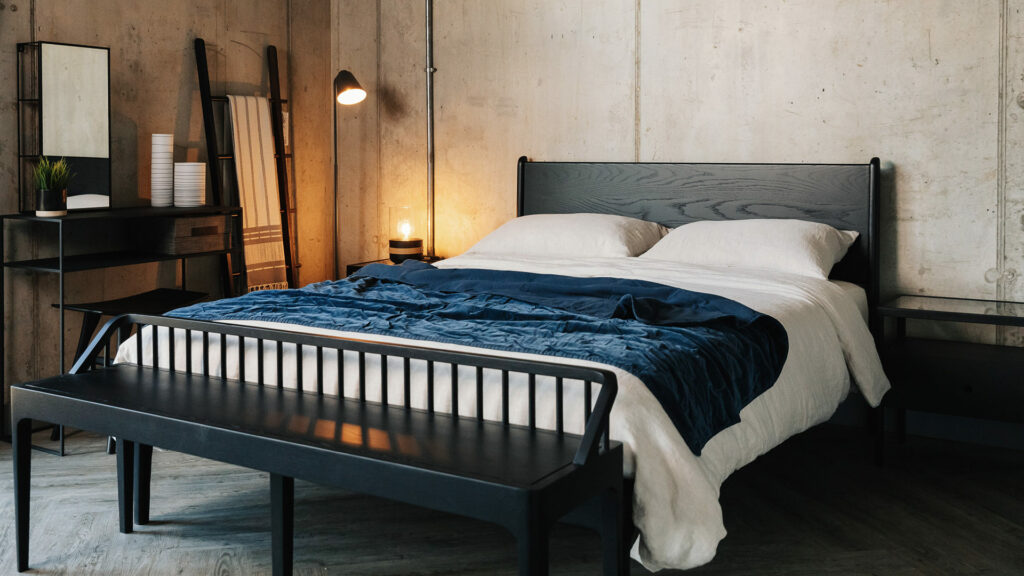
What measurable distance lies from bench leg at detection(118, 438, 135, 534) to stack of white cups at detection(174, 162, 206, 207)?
1779mm

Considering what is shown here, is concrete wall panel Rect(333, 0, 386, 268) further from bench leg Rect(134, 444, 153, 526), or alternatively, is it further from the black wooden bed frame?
bench leg Rect(134, 444, 153, 526)

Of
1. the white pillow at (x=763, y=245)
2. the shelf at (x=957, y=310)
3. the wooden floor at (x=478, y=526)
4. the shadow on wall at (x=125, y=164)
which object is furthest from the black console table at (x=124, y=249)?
the shelf at (x=957, y=310)

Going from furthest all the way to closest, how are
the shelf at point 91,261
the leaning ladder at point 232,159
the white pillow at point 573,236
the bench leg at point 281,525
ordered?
1. the leaning ladder at point 232,159
2. the white pillow at point 573,236
3. the shelf at point 91,261
4. the bench leg at point 281,525

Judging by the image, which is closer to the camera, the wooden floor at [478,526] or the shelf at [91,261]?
the wooden floor at [478,526]

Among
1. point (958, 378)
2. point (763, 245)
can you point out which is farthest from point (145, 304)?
point (958, 378)

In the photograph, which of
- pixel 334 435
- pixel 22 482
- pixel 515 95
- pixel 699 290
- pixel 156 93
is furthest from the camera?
pixel 515 95

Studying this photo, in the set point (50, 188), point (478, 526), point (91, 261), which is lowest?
point (478, 526)

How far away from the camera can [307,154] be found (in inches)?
208

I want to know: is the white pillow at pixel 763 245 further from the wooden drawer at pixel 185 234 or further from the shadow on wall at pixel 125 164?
the shadow on wall at pixel 125 164

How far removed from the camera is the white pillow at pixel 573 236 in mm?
4062

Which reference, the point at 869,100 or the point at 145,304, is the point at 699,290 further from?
the point at 145,304

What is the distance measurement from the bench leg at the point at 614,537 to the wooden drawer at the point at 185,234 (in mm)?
2797

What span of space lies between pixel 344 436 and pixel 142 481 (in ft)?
3.62

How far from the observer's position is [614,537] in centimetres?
197
